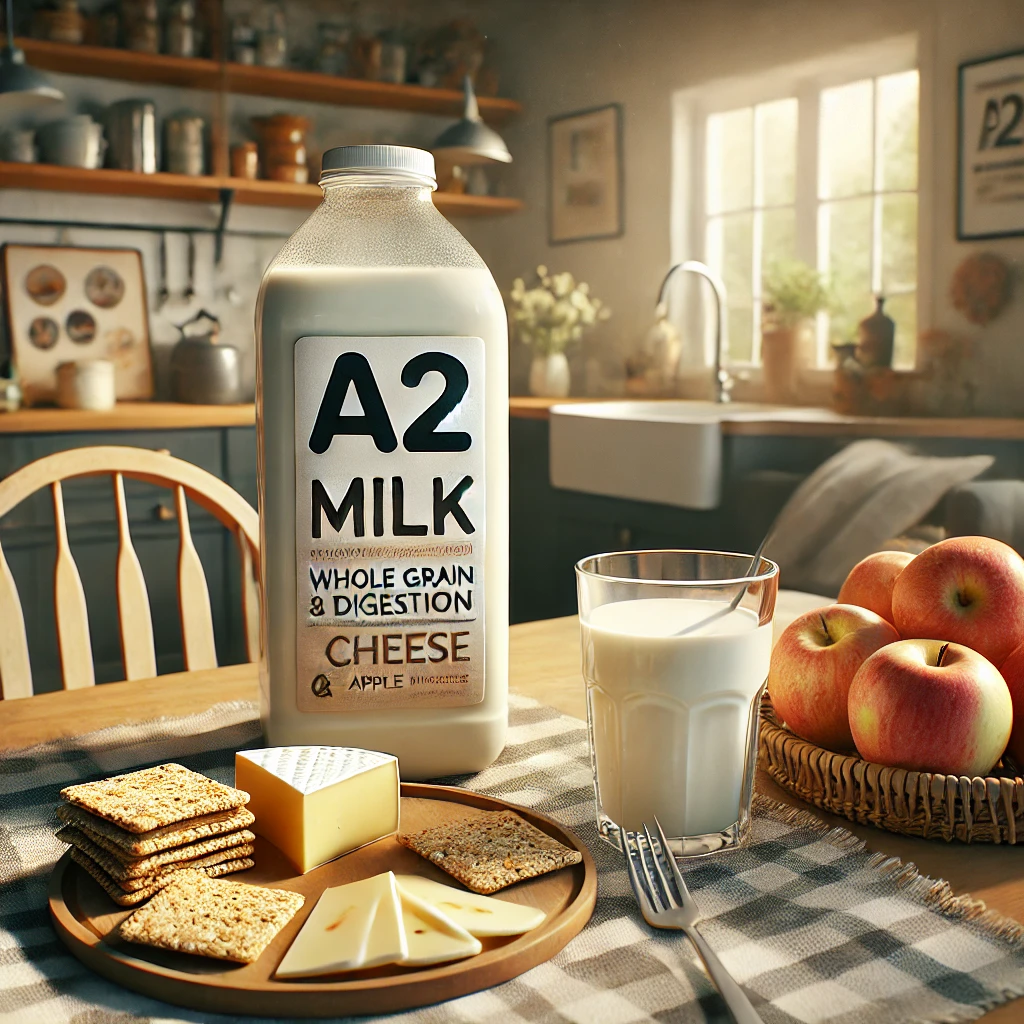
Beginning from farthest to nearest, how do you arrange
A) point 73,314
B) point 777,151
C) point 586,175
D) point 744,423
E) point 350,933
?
point 586,175, point 73,314, point 777,151, point 744,423, point 350,933

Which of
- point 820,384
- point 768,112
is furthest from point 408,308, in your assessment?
point 768,112

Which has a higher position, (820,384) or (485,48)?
(485,48)

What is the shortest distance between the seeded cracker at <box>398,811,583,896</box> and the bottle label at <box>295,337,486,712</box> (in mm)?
135

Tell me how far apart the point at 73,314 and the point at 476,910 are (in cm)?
338

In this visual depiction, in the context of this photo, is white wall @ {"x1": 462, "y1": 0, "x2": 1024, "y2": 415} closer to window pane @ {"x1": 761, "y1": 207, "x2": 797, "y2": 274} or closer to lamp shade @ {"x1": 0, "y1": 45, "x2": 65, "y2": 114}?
A: window pane @ {"x1": 761, "y1": 207, "x2": 797, "y2": 274}

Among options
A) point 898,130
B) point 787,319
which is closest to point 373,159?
point 898,130

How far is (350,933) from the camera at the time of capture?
474 millimetres

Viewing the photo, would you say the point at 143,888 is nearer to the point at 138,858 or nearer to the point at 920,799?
the point at 138,858

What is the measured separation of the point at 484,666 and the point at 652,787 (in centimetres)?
15

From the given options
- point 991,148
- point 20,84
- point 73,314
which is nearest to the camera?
point 991,148

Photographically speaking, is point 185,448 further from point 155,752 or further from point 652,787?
point 652,787

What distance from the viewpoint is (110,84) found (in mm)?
3557

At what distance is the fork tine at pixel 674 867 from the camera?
52 centimetres

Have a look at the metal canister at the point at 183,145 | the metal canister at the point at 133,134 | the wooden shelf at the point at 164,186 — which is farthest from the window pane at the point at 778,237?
the metal canister at the point at 133,134
